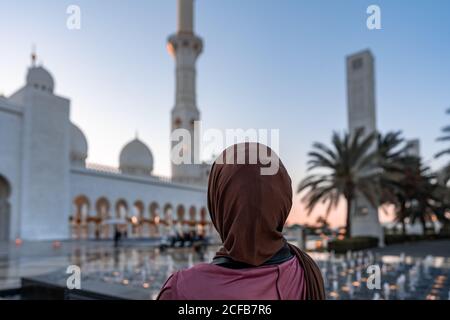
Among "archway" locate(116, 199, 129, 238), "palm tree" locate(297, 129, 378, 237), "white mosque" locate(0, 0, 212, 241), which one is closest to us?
"palm tree" locate(297, 129, 378, 237)

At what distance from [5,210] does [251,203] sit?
2816cm

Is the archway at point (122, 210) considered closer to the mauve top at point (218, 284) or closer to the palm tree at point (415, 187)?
the palm tree at point (415, 187)

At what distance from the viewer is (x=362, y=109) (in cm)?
2056

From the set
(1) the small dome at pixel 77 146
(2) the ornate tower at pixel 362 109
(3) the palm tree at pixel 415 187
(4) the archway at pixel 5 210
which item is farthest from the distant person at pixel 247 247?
(1) the small dome at pixel 77 146

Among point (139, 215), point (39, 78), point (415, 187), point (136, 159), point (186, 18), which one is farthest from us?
point (186, 18)

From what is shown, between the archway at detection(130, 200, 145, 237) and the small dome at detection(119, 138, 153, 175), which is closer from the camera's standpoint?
the archway at detection(130, 200, 145, 237)

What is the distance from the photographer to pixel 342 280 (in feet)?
25.1

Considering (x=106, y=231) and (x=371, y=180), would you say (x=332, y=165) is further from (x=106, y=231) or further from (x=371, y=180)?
(x=106, y=231)

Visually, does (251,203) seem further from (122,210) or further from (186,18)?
(186,18)

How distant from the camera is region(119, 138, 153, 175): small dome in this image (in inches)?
1581

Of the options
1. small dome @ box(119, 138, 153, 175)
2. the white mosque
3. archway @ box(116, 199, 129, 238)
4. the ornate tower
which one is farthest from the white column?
the ornate tower

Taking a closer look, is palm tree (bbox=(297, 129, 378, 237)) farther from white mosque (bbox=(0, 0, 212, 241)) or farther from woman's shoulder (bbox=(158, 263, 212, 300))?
woman's shoulder (bbox=(158, 263, 212, 300))

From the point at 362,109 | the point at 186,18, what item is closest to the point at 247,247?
the point at 362,109

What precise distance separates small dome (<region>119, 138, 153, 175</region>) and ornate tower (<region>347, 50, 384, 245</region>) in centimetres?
2476
